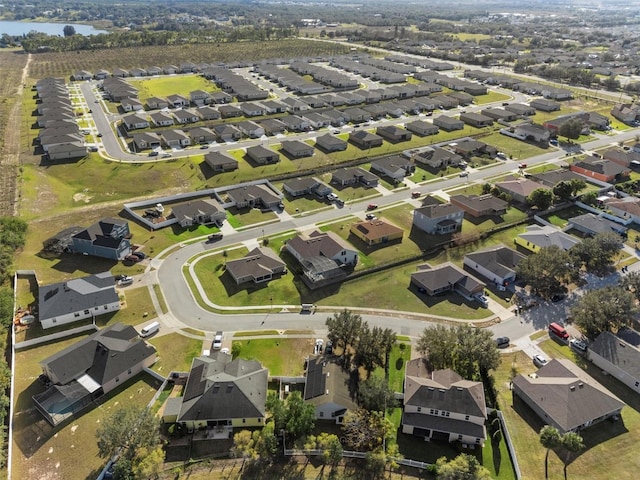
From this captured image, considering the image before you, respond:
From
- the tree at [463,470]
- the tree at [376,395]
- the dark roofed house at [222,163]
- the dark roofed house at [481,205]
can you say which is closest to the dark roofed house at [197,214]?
the dark roofed house at [222,163]

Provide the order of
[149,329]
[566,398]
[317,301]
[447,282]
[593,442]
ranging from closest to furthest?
[593,442], [566,398], [149,329], [317,301], [447,282]

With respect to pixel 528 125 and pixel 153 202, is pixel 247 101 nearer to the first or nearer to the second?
pixel 153 202

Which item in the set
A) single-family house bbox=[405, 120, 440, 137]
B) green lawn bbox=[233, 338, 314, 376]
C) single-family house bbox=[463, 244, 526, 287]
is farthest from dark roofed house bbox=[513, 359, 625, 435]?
single-family house bbox=[405, 120, 440, 137]

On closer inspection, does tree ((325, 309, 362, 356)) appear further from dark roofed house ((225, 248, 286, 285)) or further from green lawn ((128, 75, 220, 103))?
green lawn ((128, 75, 220, 103))

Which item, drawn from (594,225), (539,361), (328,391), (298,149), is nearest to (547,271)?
(539,361)

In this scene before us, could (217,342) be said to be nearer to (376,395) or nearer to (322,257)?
(376,395)

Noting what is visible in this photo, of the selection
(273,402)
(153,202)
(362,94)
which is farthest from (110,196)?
(362,94)

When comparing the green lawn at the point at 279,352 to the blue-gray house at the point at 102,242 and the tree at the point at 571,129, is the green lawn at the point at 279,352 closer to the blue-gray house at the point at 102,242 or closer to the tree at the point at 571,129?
the blue-gray house at the point at 102,242
